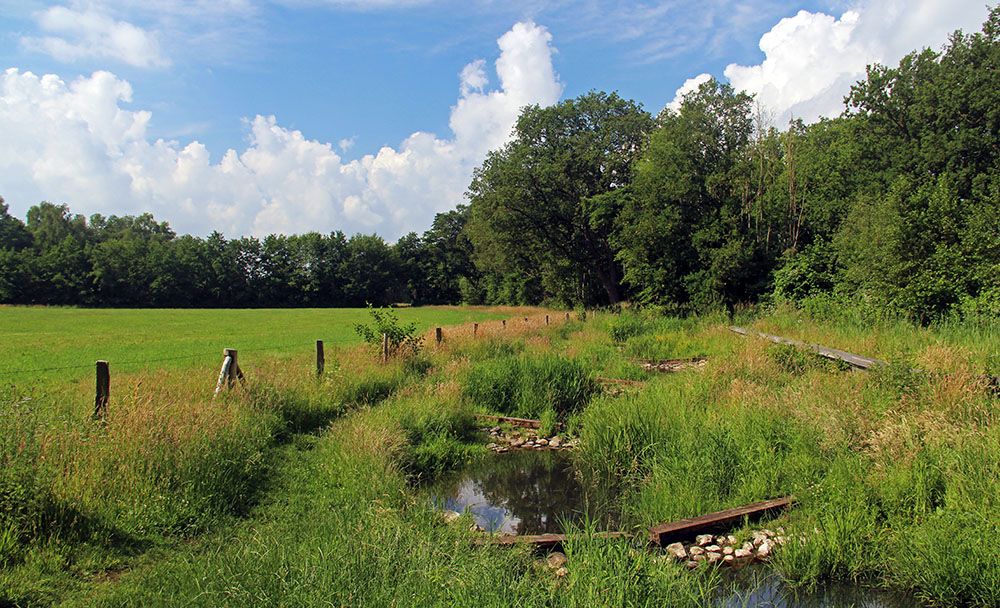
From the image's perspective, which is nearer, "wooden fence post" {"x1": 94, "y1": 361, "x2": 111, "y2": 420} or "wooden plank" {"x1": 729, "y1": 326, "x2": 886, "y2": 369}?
"wooden fence post" {"x1": 94, "y1": 361, "x2": 111, "y2": 420}

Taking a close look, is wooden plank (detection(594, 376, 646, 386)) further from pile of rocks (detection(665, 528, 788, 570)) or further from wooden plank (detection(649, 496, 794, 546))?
pile of rocks (detection(665, 528, 788, 570))

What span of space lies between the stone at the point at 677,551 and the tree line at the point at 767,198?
15149mm

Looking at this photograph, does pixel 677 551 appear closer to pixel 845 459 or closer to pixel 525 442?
pixel 845 459

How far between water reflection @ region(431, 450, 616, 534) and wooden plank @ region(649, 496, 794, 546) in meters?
0.66

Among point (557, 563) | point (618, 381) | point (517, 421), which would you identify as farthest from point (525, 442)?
point (557, 563)

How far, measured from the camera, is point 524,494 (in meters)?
7.98

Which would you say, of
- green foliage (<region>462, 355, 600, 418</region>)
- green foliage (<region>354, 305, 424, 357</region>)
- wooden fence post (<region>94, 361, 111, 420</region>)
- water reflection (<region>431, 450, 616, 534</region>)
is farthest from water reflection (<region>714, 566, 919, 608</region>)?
green foliage (<region>354, 305, 424, 357</region>)

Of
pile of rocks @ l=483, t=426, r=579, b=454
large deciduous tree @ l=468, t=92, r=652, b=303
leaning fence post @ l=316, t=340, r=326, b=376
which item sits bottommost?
pile of rocks @ l=483, t=426, r=579, b=454

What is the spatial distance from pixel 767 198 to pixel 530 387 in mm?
21926

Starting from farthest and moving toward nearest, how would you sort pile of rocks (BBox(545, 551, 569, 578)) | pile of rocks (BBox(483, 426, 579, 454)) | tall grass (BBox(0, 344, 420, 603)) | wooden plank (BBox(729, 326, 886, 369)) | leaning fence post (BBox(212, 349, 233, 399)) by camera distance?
1. wooden plank (BBox(729, 326, 886, 369))
2. pile of rocks (BBox(483, 426, 579, 454))
3. leaning fence post (BBox(212, 349, 233, 399))
4. pile of rocks (BBox(545, 551, 569, 578))
5. tall grass (BBox(0, 344, 420, 603))

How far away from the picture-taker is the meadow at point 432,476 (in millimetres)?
4219

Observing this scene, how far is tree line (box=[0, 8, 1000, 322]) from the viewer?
1822 cm

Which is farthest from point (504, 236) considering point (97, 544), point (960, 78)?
point (97, 544)

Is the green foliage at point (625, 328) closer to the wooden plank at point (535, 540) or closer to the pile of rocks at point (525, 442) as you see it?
the pile of rocks at point (525, 442)
